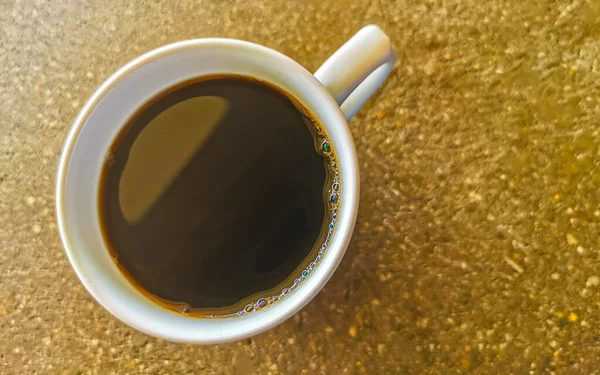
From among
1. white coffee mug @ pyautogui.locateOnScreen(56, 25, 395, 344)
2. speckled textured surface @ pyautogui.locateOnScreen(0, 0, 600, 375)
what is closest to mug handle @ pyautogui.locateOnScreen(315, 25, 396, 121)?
white coffee mug @ pyautogui.locateOnScreen(56, 25, 395, 344)

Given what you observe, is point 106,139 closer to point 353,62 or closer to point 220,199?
point 220,199

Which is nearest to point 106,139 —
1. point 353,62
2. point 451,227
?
point 353,62

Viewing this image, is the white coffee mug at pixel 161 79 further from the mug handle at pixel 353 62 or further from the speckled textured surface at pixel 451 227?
the speckled textured surface at pixel 451 227

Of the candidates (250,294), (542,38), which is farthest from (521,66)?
(250,294)

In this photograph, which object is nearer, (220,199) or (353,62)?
(353,62)

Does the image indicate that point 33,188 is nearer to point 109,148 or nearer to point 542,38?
point 109,148

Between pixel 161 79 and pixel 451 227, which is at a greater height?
pixel 161 79

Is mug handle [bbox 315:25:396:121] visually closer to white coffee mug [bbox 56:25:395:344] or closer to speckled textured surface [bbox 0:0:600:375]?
white coffee mug [bbox 56:25:395:344]
